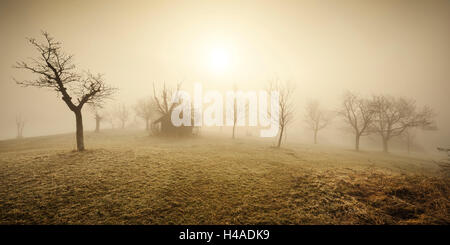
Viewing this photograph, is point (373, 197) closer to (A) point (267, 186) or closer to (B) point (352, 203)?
(B) point (352, 203)

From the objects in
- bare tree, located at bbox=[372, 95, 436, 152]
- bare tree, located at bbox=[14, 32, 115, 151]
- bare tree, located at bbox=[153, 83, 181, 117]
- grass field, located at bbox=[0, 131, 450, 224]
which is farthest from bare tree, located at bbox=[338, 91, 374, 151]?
bare tree, located at bbox=[14, 32, 115, 151]

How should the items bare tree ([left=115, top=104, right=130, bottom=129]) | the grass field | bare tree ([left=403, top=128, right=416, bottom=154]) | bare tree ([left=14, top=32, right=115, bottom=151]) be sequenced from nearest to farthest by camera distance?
1. the grass field
2. bare tree ([left=14, top=32, right=115, bottom=151])
3. bare tree ([left=403, top=128, right=416, bottom=154])
4. bare tree ([left=115, top=104, right=130, bottom=129])

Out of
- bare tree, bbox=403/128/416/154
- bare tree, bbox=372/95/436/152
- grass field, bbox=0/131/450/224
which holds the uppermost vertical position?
bare tree, bbox=372/95/436/152

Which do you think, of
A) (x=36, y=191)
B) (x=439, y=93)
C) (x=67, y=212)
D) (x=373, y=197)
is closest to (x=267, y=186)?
(x=373, y=197)

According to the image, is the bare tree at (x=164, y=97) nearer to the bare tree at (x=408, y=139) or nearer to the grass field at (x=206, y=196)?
the grass field at (x=206, y=196)

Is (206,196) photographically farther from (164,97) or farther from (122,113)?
(122,113)

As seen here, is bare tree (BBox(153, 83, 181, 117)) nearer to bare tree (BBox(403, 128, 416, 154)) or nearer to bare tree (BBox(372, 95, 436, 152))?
bare tree (BBox(372, 95, 436, 152))

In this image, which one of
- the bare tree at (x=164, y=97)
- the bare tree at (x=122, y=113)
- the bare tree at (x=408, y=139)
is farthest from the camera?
the bare tree at (x=122, y=113)

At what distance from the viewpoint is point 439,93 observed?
487 ft

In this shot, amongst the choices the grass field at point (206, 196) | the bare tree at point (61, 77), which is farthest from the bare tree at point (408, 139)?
the bare tree at point (61, 77)

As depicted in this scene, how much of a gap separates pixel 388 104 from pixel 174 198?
44.9 meters

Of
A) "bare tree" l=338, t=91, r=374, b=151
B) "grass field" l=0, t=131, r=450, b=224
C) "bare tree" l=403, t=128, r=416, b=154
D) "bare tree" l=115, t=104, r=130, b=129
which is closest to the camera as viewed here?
"grass field" l=0, t=131, r=450, b=224

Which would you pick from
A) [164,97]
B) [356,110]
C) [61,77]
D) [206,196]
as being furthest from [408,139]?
[61,77]

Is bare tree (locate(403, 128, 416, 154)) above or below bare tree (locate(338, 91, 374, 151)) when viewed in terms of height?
below
